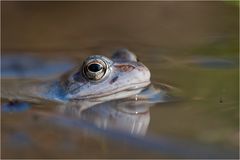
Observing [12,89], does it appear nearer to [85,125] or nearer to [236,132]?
[85,125]

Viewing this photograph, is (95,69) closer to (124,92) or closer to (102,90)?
(102,90)

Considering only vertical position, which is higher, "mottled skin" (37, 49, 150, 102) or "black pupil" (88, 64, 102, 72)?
"black pupil" (88, 64, 102, 72)

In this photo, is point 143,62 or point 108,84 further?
point 143,62

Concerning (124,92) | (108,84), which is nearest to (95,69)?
(108,84)

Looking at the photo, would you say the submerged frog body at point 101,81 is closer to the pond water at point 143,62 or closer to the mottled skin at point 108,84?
the mottled skin at point 108,84

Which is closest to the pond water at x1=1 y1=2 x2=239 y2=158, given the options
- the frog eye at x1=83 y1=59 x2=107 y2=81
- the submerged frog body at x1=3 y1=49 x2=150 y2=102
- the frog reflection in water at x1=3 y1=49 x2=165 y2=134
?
the frog reflection in water at x1=3 y1=49 x2=165 y2=134

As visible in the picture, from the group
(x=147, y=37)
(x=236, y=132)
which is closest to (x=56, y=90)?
(x=236, y=132)

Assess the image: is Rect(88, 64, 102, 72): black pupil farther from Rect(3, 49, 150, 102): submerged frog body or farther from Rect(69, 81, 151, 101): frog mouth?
Rect(69, 81, 151, 101): frog mouth
